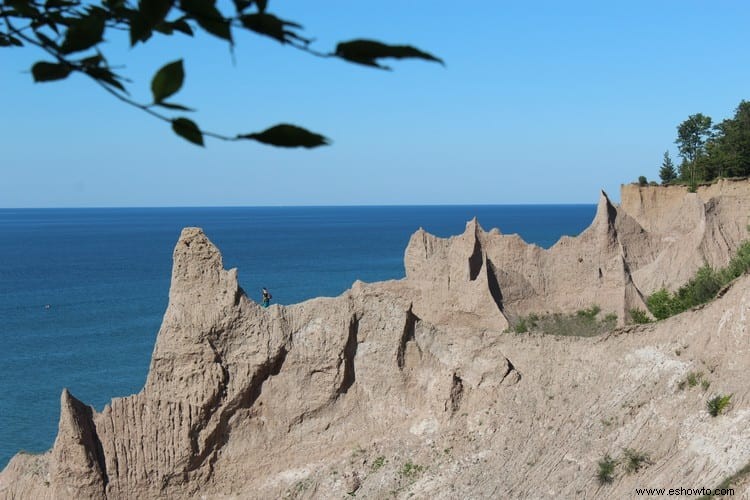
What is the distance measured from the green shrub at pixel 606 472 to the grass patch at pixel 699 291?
11.8 m

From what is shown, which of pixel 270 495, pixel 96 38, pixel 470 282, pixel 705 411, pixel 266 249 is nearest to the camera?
pixel 96 38

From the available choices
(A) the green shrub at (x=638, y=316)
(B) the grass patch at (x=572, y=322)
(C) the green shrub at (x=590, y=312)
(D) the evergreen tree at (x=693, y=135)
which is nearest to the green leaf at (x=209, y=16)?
(A) the green shrub at (x=638, y=316)

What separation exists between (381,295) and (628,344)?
4745 millimetres

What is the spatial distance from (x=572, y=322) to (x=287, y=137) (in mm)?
33254

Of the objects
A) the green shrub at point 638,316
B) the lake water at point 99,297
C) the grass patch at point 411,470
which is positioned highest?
the green shrub at point 638,316

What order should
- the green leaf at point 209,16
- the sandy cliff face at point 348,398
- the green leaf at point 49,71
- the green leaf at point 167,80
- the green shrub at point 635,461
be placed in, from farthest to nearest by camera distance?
1. the sandy cliff face at point 348,398
2. the green shrub at point 635,461
3. the green leaf at point 49,71
4. the green leaf at point 167,80
5. the green leaf at point 209,16

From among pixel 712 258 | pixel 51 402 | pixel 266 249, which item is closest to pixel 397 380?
pixel 712 258

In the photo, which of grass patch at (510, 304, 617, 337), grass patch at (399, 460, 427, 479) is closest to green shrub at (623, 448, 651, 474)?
grass patch at (399, 460, 427, 479)

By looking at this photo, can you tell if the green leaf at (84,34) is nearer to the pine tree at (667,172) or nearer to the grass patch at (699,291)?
the grass patch at (699,291)

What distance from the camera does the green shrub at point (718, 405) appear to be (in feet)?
55.1

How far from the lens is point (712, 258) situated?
3641 cm

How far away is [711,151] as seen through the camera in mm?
64812

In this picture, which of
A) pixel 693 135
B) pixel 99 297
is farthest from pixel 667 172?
pixel 99 297

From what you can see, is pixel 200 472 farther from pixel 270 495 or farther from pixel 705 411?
pixel 705 411
